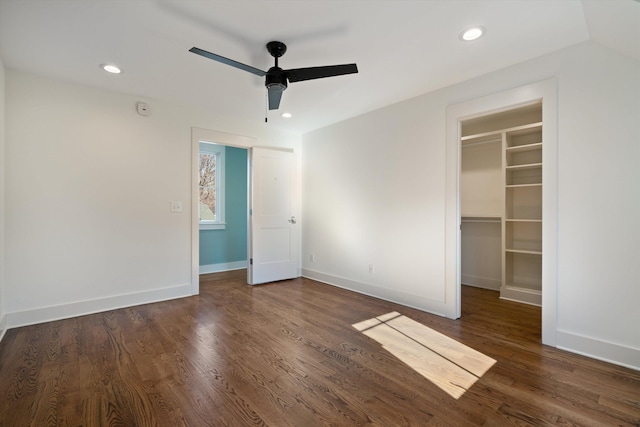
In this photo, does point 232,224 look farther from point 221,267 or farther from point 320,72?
point 320,72

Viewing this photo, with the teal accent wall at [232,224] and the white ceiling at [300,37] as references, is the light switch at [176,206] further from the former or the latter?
the teal accent wall at [232,224]

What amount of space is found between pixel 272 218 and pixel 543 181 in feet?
11.5

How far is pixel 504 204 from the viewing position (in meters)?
3.83

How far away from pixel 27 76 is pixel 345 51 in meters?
3.16

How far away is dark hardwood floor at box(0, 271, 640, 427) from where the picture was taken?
1.60 m

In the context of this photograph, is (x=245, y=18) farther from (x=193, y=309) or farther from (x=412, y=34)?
(x=193, y=309)

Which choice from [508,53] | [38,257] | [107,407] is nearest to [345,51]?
[508,53]

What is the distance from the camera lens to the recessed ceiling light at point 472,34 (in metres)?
2.14

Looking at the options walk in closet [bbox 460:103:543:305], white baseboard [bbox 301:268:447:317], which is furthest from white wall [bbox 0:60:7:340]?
walk in closet [bbox 460:103:543:305]

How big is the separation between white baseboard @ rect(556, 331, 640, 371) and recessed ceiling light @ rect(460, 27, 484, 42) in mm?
2472

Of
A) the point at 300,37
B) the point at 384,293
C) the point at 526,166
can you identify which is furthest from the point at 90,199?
the point at 526,166

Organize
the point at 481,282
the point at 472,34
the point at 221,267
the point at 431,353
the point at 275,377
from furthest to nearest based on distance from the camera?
the point at 221,267
the point at 481,282
the point at 431,353
the point at 472,34
the point at 275,377

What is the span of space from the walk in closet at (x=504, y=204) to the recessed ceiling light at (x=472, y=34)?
5.34 ft

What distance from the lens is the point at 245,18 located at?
2.03 metres
